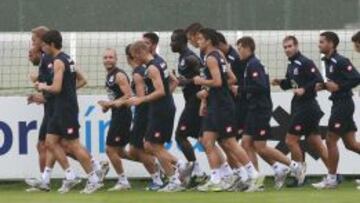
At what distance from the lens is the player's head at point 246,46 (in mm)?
16744

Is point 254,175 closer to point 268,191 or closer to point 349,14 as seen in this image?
point 268,191

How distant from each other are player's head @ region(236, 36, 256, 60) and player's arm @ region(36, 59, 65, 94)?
234 centimetres

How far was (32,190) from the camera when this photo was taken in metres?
16.9

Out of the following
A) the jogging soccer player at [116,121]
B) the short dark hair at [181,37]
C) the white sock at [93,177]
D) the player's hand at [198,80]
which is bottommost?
the white sock at [93,177]

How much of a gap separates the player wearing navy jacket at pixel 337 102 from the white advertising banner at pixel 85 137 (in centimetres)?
118

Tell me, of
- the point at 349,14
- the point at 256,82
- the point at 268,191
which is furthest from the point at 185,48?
the point at 349,14

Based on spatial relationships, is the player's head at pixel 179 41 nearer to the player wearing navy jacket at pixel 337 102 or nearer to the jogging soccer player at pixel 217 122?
the jogging soccer player at pixel 217 122

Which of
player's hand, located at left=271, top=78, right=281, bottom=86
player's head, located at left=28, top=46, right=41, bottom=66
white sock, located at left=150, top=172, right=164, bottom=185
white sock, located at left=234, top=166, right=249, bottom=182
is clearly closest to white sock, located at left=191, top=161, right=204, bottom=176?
white sock, located at left=150, top=172, right=164, bottom=185

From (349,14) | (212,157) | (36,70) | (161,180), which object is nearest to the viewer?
(212,157)

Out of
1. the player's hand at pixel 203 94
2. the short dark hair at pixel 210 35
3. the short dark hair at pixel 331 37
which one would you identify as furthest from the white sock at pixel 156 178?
the short dark hair at pixel 331 37

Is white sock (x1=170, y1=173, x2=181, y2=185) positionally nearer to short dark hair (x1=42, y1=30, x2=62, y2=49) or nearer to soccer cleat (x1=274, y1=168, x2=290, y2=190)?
soccer cleat (x1=274, y1=168, x2=290, y2=190)

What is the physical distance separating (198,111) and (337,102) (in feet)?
6.03

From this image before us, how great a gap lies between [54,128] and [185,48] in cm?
207

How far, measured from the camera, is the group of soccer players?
16141 millimetres
